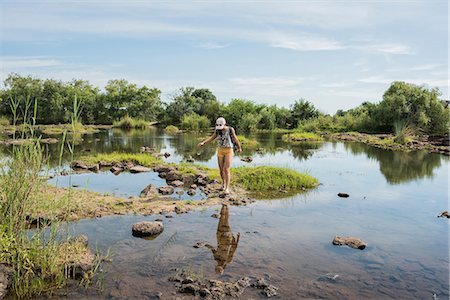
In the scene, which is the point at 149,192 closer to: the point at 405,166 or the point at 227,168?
the point at 227,168

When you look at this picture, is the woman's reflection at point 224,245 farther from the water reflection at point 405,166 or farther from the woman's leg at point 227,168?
the water reflection at point 405,166

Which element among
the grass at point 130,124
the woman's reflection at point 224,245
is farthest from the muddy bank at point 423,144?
the grass at point 130,124

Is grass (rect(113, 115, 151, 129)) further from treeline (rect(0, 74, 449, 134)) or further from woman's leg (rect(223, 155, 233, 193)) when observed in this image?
woman's leg (rect(223, 155, 233, 193))

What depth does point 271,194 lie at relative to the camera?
33.7 ft

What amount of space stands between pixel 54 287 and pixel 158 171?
9087mm

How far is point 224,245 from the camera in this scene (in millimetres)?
6277

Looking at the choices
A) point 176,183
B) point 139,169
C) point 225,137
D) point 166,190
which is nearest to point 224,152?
point 225,137

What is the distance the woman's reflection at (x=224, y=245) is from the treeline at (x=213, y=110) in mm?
24299

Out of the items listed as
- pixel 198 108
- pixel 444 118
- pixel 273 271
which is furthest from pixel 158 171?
pixel 198 108

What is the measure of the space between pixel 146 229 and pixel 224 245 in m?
1.44

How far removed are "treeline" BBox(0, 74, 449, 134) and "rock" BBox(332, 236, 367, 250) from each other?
25849 millimetres

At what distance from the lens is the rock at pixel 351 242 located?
646 centimetres

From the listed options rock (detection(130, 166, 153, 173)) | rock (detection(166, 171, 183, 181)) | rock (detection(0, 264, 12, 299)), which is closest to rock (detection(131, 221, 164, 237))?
rock (detection(0, 264, 12, 299))

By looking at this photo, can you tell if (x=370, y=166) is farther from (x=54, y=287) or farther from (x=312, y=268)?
(x=54, y=287)
